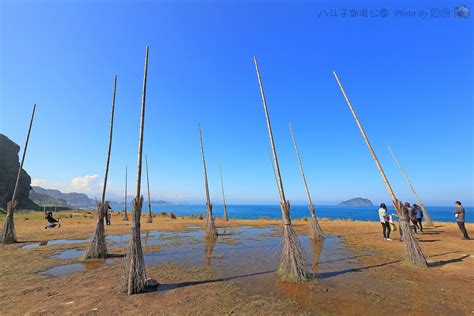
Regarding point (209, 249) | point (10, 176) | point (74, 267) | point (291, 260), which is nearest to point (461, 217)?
point (291, 260)

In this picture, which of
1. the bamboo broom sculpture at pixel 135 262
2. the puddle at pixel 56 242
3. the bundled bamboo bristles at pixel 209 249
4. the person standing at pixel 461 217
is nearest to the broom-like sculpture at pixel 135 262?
the bamboo broom sculpture at pixel 135 262

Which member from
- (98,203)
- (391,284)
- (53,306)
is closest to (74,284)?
(53,306)

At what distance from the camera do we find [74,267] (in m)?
8.62

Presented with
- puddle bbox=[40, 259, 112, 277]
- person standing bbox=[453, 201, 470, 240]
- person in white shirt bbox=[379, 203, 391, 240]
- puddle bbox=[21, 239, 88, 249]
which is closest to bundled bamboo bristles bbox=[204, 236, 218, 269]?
puddle bbox=[40, 259, 112, 277]

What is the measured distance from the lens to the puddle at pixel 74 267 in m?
7.91

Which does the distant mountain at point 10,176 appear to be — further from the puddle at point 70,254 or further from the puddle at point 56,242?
the puddle at point 70,254

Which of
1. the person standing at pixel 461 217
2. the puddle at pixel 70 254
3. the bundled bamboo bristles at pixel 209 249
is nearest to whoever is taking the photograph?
the bundled bamboo bristles at pixel 209 249

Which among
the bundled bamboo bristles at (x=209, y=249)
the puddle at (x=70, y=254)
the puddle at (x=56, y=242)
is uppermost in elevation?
the puddle at (x=56, y=242)

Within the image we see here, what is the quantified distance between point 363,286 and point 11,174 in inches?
3104

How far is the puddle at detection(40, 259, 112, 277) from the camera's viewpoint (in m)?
7.91

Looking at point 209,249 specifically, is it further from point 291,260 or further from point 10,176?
point 10,176

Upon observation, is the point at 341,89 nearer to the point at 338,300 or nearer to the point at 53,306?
the point at 338,300

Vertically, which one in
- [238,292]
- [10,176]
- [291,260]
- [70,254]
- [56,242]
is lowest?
[238,292]

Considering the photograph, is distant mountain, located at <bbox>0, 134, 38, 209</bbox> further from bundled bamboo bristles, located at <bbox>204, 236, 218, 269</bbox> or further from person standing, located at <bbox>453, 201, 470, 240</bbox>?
person standing, located at <bbox>453, 201, 470, 240</bbox>
